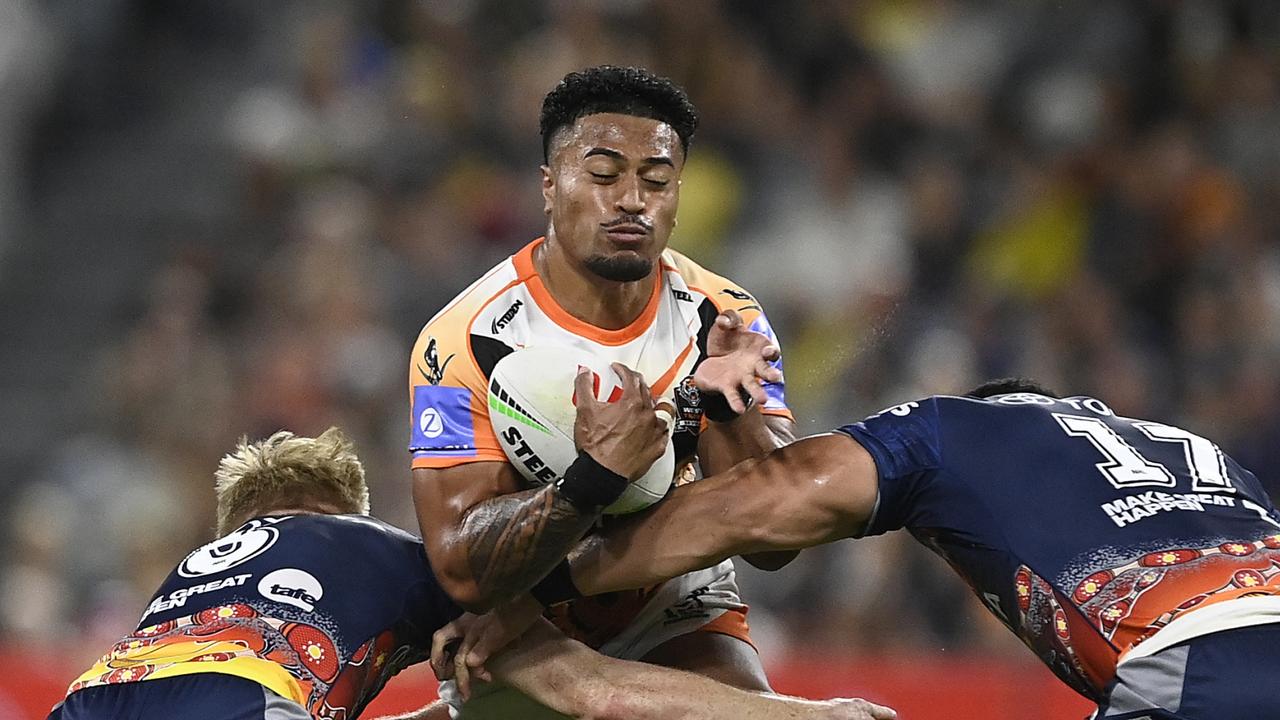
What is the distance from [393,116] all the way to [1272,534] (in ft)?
27.3

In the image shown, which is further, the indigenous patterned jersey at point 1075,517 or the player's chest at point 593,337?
the player's chest at point 593,337

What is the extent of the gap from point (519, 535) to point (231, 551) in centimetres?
89

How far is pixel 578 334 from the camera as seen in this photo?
16.1 ft

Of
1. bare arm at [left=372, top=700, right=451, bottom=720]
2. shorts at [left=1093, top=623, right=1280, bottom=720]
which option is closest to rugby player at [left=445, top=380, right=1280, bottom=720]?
shorts at [left=1093, top=623, right=1280, bottom=720]

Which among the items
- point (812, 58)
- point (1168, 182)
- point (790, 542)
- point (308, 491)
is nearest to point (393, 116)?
point (812, 58)

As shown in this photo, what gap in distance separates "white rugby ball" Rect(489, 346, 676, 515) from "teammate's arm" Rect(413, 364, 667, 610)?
0.09m

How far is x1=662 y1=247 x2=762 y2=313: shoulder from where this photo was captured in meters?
5.19

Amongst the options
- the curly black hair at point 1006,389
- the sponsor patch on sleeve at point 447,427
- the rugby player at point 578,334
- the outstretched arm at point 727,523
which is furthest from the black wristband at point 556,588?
the curly black hair at point 1006,389

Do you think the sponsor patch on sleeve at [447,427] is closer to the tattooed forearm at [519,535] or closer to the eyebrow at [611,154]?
the tattooed forearm at [519,535]

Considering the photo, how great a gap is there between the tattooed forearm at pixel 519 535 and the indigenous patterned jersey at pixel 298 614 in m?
0.37

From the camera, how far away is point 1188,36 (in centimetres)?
1037

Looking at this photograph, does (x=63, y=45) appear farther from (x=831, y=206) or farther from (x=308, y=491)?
(x=308, y=491)

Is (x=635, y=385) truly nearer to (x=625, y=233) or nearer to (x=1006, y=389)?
(x=625, y=233)

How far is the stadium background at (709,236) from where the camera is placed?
8961 millimetres
